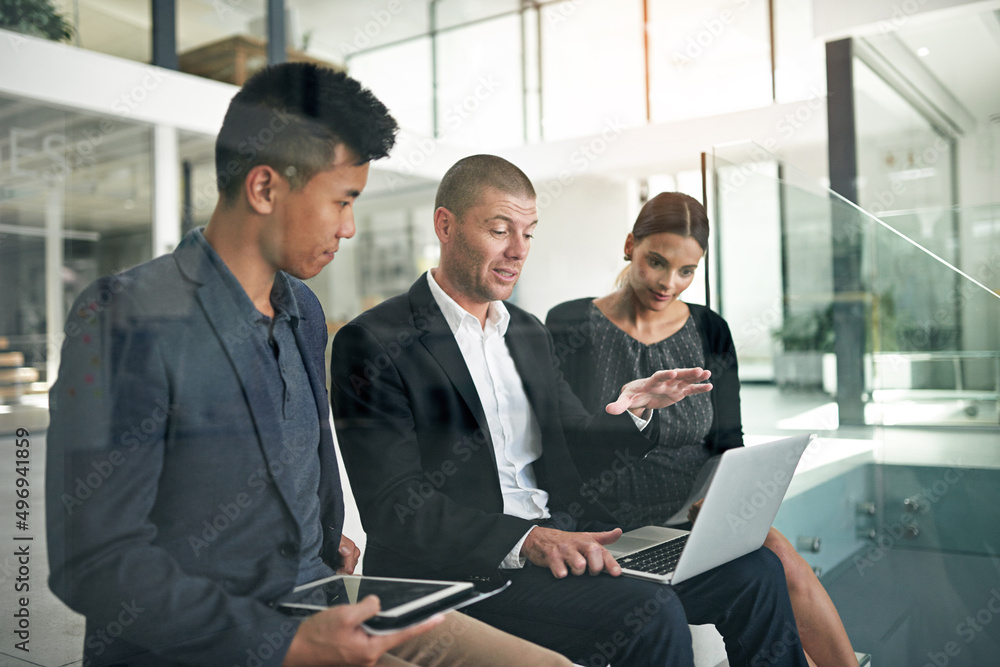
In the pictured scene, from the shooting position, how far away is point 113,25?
4.08 ft

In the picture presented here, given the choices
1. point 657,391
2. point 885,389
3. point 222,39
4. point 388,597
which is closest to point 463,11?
point 222,39

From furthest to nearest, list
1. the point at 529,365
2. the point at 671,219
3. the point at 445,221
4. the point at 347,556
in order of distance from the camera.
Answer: the point at 671,219 → the point at 529,365 → the point at 445,221 → the point at 347,556

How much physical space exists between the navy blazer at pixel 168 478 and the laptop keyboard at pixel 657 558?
0.68m

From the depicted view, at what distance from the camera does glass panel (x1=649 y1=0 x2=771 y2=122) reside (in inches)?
76.5

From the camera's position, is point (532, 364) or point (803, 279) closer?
point (532, 364)

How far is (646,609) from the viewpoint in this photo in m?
1.38

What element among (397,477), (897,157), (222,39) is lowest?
(397,477)

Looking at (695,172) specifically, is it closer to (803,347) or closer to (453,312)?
(453,312)

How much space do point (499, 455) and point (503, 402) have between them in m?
0.11

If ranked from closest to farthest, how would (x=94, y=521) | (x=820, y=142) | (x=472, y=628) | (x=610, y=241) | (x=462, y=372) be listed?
(x=94, y=521) → (x=472, y=628) → (x=462, y=372) → (x=610, y=241) → (x=820, y=142)

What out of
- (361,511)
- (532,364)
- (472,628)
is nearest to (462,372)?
(532,364)

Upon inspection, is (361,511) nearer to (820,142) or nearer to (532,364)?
(532,364)

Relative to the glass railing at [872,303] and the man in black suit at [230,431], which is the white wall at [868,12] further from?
the man in black suit at [230,431]

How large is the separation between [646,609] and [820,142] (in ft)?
5.25
